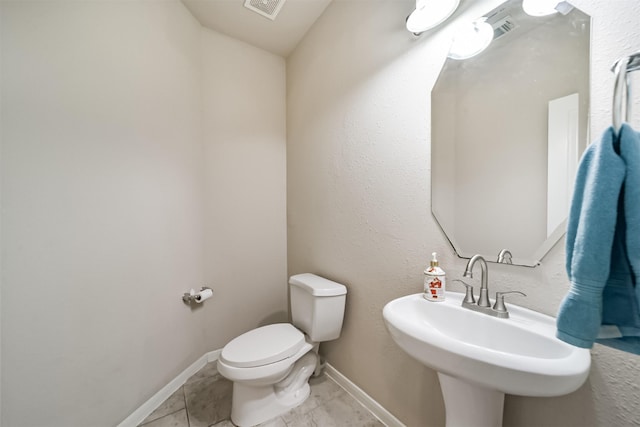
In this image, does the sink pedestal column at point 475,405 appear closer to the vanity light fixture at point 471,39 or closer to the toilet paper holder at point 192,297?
the vanity light fixture at point 471,39

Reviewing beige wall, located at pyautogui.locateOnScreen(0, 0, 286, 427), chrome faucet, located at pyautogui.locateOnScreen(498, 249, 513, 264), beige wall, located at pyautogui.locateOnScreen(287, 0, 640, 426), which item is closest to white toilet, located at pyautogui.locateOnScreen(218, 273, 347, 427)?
beige wall, located at pyautogui.locateOnScreen(287, 0, 640, 426)

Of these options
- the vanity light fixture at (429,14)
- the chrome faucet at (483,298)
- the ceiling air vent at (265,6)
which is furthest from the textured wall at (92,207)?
the chrome faucet at (483,298)

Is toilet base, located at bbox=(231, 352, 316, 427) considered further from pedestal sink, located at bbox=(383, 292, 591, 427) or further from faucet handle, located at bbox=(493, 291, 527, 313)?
faucet handle, located at bbox=(493, 291, 527, 313)

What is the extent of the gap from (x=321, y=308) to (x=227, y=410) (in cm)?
78

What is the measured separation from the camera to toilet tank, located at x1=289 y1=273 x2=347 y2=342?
1.38 meters

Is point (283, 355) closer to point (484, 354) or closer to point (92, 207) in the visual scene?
point (484, 354)

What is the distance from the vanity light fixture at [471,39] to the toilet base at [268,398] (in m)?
1.80

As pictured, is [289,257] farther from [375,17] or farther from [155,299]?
[375,17]

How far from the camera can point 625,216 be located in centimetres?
44

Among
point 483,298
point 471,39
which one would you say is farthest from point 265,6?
point 483,298

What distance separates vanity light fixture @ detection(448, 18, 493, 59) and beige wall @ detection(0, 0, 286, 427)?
4.95ft

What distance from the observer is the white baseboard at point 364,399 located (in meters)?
1.20

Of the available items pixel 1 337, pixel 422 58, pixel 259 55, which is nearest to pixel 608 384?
pixel 422 58

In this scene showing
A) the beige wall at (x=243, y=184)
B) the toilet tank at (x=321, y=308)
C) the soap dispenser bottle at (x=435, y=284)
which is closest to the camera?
the soap dispenser bottle at (x=435, y=284)
